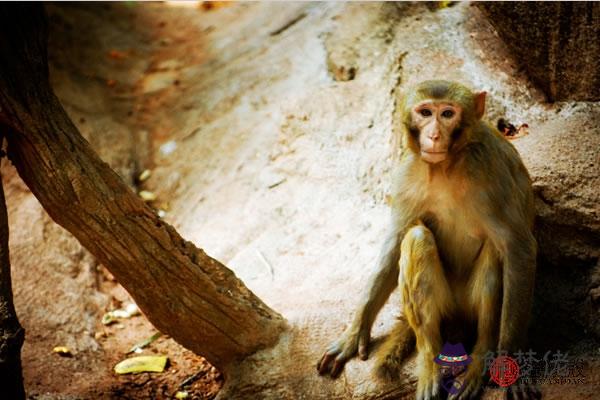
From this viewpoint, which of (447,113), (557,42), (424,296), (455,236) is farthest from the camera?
(557,42)

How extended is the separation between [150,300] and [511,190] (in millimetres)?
2610

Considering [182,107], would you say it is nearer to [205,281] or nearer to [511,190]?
[205,281]

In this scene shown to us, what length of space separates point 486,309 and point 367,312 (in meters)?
0.86

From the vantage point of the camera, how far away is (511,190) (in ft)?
14.6

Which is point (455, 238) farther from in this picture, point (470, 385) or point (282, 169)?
point (282, 169)

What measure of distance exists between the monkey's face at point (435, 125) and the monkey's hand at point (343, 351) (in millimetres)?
1480

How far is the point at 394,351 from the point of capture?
484 centimetres

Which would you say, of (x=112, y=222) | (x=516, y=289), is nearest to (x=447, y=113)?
(x=516, y=289)

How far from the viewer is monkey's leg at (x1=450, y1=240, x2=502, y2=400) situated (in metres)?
4.45

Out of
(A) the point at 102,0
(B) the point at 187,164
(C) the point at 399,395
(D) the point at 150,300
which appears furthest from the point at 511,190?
(A) the point at 102,0

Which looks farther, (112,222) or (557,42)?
(557,42)

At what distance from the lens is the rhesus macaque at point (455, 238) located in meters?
4.28

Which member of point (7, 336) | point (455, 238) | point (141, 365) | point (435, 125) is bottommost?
point (455, 238)

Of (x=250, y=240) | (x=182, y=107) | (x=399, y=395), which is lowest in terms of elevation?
(x=399, y=395)
